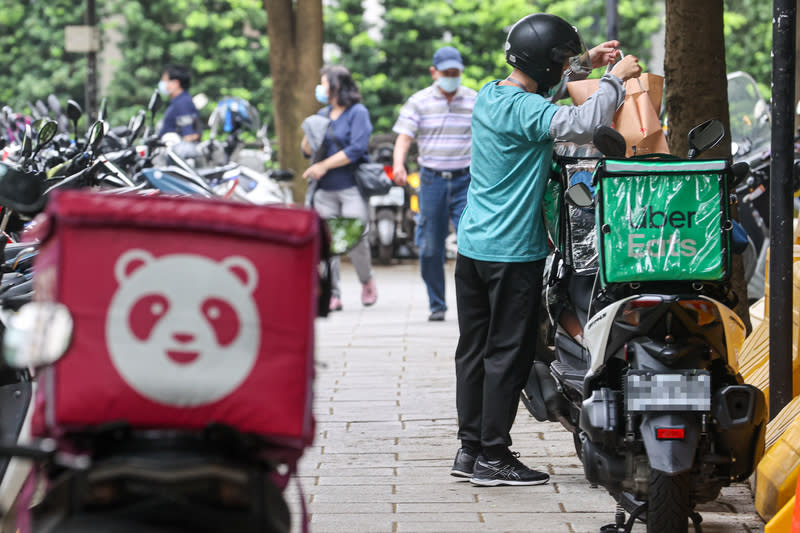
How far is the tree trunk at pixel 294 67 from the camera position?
1756 cm

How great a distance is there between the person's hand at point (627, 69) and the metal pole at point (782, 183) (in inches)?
25.7

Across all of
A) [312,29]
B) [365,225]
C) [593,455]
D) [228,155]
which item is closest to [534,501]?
[593,455]

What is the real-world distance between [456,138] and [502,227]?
210 inches

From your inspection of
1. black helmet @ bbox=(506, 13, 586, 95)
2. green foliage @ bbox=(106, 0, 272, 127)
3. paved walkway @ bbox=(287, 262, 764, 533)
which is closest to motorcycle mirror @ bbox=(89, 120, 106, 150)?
paved walkway @ bbox=(287, 262, 764, 533)

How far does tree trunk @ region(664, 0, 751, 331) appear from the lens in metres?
7.00

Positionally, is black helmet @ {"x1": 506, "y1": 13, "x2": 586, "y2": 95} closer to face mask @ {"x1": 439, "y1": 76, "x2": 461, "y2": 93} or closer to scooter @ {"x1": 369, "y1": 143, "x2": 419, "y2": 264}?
face mask @ {"x1": 439, "y1": 76, "x2": 461, "y2": 93}

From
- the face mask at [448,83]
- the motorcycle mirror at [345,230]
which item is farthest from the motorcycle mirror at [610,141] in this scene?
the motorcycle mirror at [345,230]

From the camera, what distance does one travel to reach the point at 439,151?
36.2 ft

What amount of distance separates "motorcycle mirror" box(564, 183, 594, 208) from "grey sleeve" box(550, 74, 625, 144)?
295 mm

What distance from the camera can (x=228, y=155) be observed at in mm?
16312

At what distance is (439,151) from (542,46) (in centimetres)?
535

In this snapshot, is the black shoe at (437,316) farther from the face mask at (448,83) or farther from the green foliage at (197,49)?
the green foliage at (197,49)

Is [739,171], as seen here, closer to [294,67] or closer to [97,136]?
[97,136]

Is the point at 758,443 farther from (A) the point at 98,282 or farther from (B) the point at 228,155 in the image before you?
(B) the point at 228,155
